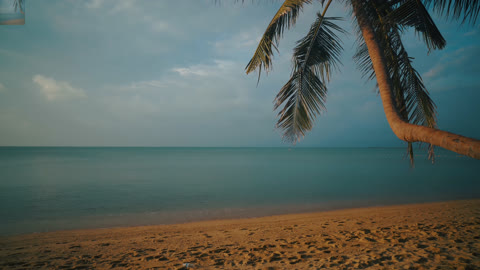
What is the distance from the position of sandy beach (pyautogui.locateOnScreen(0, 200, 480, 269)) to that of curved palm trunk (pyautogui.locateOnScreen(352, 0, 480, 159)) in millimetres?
2144

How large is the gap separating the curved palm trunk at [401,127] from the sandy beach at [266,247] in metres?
2.14

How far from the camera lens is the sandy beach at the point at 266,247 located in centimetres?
366

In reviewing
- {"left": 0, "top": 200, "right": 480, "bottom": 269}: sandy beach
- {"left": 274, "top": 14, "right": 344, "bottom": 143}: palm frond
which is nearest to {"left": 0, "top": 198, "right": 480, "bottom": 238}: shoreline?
{"left": 0, "top": 200, "right": 480, "bottom": 269}: sandy beach

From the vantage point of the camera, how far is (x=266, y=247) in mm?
4500

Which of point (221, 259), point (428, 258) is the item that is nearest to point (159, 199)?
point (221, 259)

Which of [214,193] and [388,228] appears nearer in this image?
[388,228]

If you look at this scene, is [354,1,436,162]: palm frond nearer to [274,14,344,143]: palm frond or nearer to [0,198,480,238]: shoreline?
[274,14,344,143]: palm frond

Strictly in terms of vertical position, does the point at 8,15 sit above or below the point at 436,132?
above

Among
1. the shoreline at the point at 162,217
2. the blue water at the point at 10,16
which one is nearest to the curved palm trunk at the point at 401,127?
the blue water at the point at 10,16

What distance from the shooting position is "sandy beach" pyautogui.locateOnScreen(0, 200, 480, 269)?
3662mm

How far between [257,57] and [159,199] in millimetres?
10291

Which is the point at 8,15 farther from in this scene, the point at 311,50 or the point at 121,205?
the point at 121,205

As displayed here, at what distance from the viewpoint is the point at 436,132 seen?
6.95ft

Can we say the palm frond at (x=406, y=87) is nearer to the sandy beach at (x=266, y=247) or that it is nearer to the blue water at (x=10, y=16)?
the sandy beach at (x=266, y=247)
